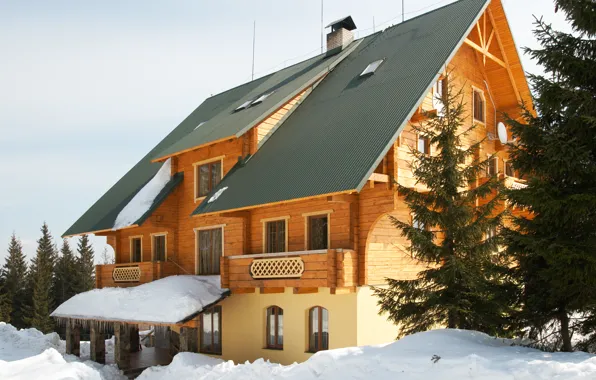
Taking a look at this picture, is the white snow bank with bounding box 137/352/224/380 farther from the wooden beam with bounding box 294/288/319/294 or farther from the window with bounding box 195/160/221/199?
the window with bounding box 195/160/221/199

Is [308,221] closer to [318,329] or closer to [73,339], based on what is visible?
[318,329]

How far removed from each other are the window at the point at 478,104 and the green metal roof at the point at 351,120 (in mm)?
3406

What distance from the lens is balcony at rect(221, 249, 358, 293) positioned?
667 inches

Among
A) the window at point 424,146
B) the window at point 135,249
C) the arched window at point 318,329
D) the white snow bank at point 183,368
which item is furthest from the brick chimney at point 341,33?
the white snow bank at point 183,368

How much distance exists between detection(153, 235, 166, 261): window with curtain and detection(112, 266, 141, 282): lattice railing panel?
1328mm

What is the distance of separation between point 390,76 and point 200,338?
1275 centimetres

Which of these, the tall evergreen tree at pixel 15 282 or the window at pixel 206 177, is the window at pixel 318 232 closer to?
the window at pixel 206 177

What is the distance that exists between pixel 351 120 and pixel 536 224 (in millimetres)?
8073

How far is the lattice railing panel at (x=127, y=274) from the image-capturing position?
81.7 ft

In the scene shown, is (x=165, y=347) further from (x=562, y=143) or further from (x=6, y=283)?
(x=6, y=283)

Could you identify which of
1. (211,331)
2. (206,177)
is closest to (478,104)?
(206,177)

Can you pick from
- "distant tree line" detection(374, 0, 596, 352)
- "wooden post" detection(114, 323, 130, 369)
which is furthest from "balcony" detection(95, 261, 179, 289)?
"distant tree line" detection(374, 0, 596, 352)

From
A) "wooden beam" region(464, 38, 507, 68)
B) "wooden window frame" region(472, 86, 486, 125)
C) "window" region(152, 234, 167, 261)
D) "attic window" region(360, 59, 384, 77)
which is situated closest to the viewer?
"wooden beam" region(464, 38, 507, 68)

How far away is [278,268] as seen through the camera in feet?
60.4
